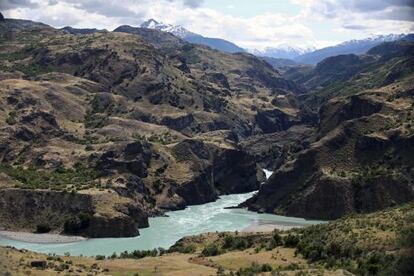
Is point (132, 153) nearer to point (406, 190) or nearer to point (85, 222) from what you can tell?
point (85, 222)

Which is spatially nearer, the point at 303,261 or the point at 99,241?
the point at 303,261

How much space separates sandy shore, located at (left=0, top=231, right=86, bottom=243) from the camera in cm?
13688

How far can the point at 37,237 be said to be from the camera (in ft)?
458

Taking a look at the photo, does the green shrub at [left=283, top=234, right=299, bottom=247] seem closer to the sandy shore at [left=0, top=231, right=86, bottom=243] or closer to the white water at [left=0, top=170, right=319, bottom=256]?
the white water at [left=0, top=170, right=319, bottom=256]

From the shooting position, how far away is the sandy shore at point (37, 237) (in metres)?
137

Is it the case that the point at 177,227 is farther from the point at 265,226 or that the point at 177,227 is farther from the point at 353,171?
the point at 353,171

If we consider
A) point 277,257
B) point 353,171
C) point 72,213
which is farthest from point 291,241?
point 353,171

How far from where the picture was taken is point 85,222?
475 ft

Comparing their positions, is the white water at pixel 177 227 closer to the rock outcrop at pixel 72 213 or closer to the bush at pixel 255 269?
the rock outcrop at pixel 72 213

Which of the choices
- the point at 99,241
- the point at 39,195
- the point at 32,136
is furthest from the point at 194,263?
the point at 32,136

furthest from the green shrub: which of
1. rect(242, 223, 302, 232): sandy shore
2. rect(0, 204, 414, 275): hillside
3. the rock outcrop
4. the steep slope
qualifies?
the steep slope

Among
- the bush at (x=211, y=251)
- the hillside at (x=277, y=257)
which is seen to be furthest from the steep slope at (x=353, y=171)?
the bush at (x=211, y=251)

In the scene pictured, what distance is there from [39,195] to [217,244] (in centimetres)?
6089

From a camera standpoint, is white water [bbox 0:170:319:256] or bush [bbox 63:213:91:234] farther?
bush [bbox 63:213:91:234]
